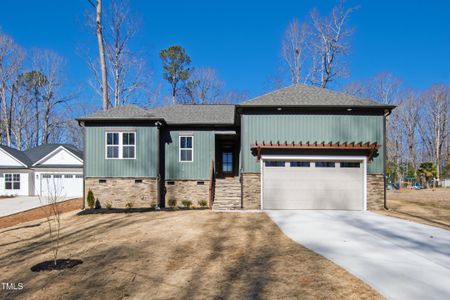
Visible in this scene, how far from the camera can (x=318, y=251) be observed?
21.6 feet

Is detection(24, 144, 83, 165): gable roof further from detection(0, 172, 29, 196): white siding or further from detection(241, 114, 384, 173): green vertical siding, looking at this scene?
detection(241, 114, 384, 173): green vertical siding

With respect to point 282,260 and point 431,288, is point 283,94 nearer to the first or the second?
point 282,260

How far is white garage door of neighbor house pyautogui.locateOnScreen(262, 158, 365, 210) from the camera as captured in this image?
1302 centimetres

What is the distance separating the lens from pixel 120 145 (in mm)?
15102

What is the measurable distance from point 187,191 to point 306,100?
7625 millimetres

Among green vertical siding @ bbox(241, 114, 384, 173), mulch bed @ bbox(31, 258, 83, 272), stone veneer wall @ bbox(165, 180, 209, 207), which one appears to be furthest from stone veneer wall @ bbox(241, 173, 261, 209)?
mulch bed @ bbox(31, 258, 83, 272)

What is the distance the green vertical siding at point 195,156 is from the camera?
15852 mm

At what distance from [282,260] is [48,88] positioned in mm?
36372

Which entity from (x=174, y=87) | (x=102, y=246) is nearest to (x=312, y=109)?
(x=102, y=246)

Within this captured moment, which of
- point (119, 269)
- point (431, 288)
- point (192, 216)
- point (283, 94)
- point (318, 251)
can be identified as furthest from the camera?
point (283, 94)

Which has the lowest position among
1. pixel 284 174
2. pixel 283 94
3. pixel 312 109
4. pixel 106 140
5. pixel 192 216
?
pixel 192 216

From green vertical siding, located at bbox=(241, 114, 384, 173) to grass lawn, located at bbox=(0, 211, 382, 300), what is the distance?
4.78 m

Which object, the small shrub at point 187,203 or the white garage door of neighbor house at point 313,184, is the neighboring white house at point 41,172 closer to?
the small shrub at point 187,203

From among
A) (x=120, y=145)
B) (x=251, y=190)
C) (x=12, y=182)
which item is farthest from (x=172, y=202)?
(x=12, y=182)
